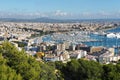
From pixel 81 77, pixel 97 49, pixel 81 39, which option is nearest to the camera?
pixel 81 77

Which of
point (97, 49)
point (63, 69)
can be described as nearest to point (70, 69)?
point (63, 69)

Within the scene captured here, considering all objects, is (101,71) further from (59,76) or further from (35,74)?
(35,74)

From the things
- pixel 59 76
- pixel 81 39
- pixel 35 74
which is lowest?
pixel 81 39

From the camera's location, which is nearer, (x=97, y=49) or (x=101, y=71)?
(x=101, y=71)

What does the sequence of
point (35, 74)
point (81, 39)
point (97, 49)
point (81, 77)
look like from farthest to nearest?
point (81, 39) → point (97, 49) → point (81, 77) → point (35, 74)

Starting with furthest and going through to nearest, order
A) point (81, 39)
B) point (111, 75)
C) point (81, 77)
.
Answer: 1. point (81, 39)
2. point (81, 77)
3. point (111, 75)

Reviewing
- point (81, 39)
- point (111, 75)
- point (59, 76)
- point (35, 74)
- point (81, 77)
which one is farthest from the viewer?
point (81, 39)

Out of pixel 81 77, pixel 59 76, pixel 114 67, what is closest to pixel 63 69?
pixel 59 76

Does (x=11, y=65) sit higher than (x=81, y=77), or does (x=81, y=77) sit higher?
(x=11, y=65)

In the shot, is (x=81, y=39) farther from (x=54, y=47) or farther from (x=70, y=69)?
(x=70, y=69)
